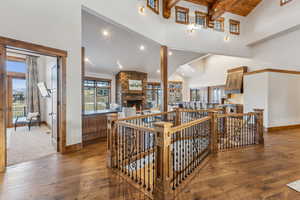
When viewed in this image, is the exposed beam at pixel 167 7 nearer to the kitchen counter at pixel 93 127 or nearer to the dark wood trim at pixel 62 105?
the dark wood trim at pixel 62 105

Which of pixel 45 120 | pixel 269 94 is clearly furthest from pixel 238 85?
pixel 45 120

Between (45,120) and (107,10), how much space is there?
6.26 m

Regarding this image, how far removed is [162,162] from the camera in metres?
1.84

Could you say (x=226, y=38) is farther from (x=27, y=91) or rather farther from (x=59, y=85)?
(x=27, y=91)

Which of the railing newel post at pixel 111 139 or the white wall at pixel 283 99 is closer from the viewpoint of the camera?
the railing newel post at pixel 111 139

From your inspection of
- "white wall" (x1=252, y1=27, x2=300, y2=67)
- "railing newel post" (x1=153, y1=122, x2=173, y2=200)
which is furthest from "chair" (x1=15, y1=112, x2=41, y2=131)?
"white wall" (x1=252, y1=27, x2=300, y2=67)

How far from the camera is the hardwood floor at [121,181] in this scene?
1.99 metres

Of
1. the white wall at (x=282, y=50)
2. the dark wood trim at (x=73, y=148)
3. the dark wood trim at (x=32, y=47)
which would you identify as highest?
the white wall at (x=282, y=50)

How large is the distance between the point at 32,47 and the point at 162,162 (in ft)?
11.0

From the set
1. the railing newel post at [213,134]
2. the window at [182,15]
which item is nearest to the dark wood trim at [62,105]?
the railing newel post at [213,134]

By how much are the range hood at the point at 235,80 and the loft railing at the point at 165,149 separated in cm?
471

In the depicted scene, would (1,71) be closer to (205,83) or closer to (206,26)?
(206,26)

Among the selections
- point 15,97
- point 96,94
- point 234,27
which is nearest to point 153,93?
point 96,94

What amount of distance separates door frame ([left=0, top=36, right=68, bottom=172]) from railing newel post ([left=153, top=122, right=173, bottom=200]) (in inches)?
104
